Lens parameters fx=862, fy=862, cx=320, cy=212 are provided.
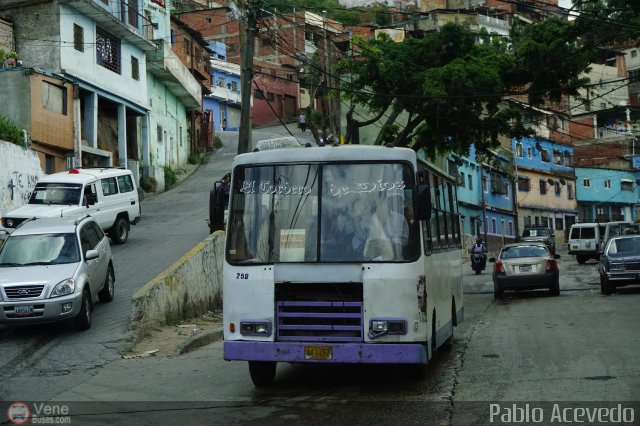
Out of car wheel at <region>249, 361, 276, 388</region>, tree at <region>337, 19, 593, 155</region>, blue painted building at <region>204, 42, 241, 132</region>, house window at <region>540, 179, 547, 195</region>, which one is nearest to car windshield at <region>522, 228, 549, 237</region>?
house window at <region>540, 179, 547, 195</region>

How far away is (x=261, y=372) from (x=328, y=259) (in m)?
1.82

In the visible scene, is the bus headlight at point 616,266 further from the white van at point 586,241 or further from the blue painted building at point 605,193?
the blue painted building at point 605,193

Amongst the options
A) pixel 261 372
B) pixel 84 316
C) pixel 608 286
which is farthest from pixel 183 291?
pixel 608 286

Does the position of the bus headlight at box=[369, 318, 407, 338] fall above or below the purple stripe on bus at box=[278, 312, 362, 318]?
below

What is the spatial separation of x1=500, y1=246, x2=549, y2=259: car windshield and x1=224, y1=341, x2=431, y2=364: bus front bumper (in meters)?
16.3

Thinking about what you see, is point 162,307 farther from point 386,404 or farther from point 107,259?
point 386,404

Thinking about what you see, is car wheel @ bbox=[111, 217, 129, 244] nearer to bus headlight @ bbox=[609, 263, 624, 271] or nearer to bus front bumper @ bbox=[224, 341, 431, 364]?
bus headlight @ bbox=[609, 263, 624, 271]

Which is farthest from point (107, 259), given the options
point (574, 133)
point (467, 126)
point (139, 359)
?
point (574, 133)

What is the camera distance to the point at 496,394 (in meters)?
9.62

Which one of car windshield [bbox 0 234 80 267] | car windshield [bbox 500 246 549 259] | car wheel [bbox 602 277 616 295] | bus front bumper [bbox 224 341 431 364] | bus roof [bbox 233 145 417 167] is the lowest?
car wheel [bbox 602 277 616 295]

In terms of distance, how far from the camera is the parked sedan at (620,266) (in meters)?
23.6

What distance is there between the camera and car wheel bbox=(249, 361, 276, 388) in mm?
10637

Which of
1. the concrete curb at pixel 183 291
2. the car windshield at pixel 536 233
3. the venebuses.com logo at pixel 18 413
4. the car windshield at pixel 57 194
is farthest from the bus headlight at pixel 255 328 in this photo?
the car windshield at pixel 536 233

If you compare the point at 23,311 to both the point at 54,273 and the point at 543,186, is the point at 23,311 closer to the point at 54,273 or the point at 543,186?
the point at 54,273
